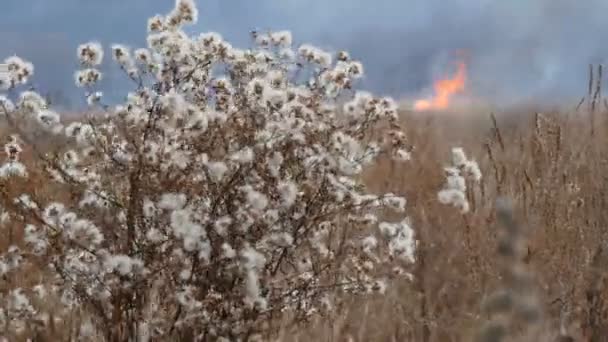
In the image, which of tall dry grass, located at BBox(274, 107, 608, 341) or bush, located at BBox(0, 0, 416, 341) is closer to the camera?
bush, located at BBox(0, 0, 416, 341)

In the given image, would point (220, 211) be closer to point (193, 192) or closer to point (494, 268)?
point (193, 192)

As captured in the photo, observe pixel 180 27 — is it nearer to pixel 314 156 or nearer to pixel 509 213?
pixel 314 156

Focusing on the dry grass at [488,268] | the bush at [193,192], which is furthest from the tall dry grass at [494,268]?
the bush at [193,192]

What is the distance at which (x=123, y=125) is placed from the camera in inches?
149

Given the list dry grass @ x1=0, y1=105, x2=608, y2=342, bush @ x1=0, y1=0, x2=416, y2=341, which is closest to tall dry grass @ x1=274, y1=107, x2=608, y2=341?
dry grass @ x1=0, y1=105, x2=608, y2=342

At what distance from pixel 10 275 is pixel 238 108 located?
1.99 metres

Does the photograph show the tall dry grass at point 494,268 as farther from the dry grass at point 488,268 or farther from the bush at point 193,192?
the bush at point 193,192

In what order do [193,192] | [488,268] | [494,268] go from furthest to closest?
[494,268]
[488,268]
[193,192]

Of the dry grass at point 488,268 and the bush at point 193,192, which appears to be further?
the dry grass at point 488,268

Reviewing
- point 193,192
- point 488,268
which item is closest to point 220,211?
point 193,192

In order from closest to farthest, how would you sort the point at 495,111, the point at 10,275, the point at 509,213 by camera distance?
the point at 509,213 < the point at 10,275 < the point at 495,111

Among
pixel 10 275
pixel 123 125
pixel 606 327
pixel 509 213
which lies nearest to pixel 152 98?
pixel 123 125

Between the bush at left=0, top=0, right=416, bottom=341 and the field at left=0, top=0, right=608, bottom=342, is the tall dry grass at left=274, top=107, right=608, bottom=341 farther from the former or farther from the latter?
the bush at left=0, top=0, right=416, bottom=341

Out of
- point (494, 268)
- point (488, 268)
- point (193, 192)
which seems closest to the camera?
point (193, 192)
